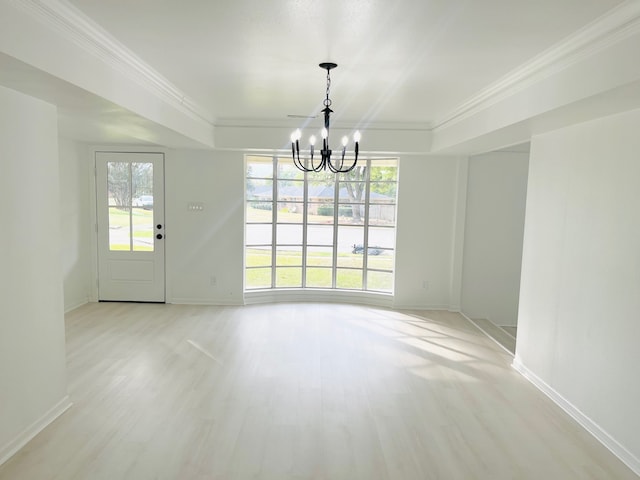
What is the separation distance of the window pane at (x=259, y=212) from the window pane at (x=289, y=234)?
221 millimetres

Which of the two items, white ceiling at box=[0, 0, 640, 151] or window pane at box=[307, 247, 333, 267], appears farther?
window pane at box=[307, 247, 333, 267]

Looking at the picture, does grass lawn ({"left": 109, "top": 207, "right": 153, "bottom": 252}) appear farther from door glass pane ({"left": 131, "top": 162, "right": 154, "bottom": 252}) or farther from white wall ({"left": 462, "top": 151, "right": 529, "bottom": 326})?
white wall ({"left": 462, "top": 151, "right": 529, "bottom": 326})

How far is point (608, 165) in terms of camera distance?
10.4 feet

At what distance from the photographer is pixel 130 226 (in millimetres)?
6484

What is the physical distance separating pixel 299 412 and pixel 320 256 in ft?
12.1

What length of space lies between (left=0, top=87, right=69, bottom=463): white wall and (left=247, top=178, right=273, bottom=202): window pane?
3.60 meters

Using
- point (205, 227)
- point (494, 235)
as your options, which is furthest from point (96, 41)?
point (494, 235)

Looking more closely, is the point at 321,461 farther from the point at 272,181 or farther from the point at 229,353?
the point at 272,181

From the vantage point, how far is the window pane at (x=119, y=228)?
21.2 ft

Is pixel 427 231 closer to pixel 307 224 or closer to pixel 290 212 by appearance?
pixel 307 224

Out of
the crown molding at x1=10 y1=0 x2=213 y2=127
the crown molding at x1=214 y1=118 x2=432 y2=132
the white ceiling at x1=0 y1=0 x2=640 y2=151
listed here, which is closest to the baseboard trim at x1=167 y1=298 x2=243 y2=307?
the crown molding at x1=214 y1=118 x2=432 y2=132

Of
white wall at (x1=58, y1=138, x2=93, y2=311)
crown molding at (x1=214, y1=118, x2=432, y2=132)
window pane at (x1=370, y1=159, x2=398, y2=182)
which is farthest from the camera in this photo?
window pane at (x1=370, y1=159, x2=398, y2=182)

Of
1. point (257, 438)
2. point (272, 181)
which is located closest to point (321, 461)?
point (257, 438)

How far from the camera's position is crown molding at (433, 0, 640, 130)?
2.18 meters
